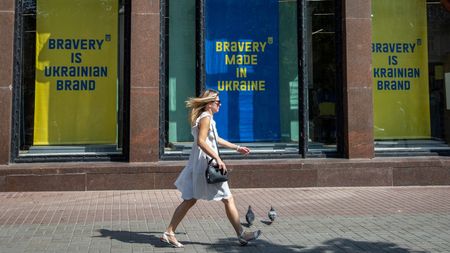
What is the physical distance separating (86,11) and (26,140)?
302cm

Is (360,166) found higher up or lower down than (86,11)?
lower down

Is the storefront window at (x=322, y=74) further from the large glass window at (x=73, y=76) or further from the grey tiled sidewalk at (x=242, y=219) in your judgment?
the large glass window at (x=73, y=76)

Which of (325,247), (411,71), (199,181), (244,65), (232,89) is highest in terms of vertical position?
(244,65)

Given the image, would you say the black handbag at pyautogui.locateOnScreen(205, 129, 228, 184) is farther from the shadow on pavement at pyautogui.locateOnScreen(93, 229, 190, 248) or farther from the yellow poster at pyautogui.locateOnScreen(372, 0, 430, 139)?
the yellow poster at pyautogui.locateOnScreen(372, 0, 430, 139)

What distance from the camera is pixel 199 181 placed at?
6.04 metres

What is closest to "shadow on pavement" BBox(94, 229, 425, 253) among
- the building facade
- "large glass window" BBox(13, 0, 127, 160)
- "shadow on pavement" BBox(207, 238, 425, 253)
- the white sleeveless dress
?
"shadow on pavement" BBox(207, 238, 425, 253)

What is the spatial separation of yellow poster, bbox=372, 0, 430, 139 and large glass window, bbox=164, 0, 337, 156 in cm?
117

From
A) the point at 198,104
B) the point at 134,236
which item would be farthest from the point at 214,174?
the point at 134,236

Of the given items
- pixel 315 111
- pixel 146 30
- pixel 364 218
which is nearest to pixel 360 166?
pixel 315 111

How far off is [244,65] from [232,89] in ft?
1.97

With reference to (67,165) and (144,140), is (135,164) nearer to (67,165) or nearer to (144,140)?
(144,140)

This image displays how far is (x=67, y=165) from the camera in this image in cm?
1023

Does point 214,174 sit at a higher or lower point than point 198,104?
lower

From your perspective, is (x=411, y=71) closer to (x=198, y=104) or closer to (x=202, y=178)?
(x=198, y=104)
